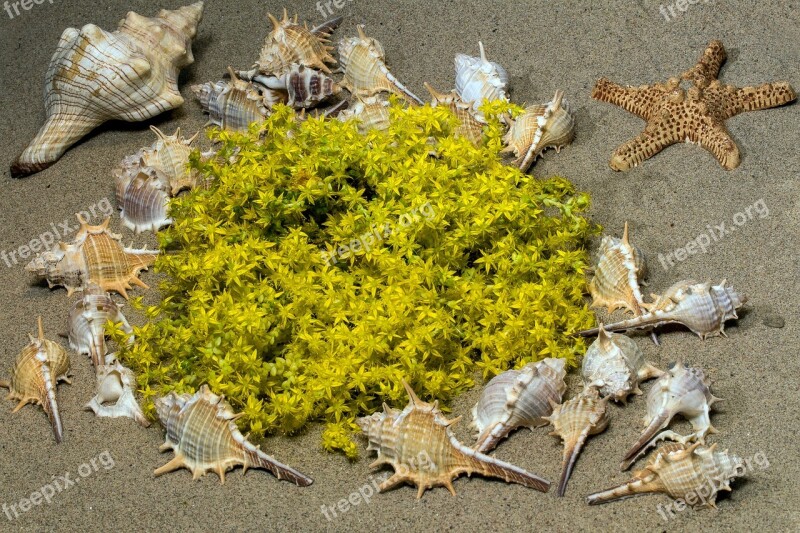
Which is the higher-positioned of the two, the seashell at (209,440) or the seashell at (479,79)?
the seashell at (479,79)

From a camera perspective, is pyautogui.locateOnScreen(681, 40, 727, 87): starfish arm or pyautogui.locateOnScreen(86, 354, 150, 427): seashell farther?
pyautogui.locateOnScreen(681, 40, 727, 87): starfish arm

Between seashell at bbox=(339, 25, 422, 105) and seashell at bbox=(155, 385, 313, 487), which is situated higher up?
seashell at bbox=(339, 25, 422, 105)

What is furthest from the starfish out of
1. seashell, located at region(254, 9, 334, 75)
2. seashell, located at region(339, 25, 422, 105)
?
seashell, located at region(254, 9, 334, 75)

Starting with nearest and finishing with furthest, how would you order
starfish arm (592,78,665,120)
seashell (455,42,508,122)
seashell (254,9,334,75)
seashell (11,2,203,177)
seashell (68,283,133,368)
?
seashell (68,283,133,368), starfish arm (592,78,665,120), seashell (455,42,508,122), seashell (11,2,203,177), seashell (254,9,334,75)

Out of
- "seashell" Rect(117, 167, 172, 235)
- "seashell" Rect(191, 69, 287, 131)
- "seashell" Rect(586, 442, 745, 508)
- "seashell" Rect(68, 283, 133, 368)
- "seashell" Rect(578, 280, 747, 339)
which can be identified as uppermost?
"seashell" Rect(191, 69, 287, 131)

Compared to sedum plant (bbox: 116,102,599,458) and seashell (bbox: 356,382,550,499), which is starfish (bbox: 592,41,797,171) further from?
seashell (bbox: 356,382,550,499)

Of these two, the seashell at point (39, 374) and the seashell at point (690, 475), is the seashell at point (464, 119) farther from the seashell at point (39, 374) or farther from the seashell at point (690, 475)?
the seashell at point (39, 374)

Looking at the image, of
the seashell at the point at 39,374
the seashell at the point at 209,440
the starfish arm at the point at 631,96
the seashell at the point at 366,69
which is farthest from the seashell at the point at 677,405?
the seashell at the point at 39,374
